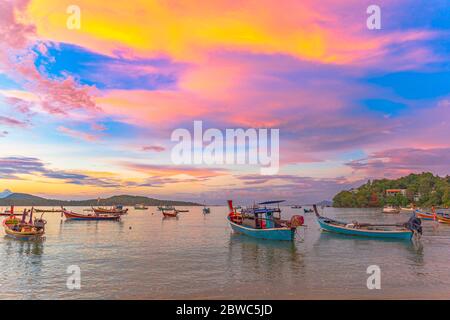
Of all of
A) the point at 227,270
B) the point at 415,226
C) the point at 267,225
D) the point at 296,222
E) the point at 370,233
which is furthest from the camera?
the point at 370,233

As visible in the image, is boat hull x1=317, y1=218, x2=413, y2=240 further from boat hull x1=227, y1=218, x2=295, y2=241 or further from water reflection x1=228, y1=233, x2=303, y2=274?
water reflection x1=228, y1=233, x2=303, y2=274

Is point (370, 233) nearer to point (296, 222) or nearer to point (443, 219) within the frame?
point (296, 222)

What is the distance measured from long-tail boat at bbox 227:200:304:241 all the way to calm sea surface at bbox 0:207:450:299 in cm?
170

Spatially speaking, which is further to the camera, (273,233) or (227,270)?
(273,233)

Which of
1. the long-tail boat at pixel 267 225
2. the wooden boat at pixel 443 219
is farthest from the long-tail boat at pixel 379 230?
the wooden boat at pixel 443 219

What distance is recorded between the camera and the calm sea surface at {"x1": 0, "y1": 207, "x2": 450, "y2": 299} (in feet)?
69.7

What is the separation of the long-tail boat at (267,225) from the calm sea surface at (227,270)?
170 centimetres

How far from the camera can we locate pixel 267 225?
4888 cm

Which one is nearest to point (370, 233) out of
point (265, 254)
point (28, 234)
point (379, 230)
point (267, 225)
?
point (379, 230)

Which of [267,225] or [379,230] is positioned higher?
[267,225]

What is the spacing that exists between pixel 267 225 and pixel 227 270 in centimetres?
2167
